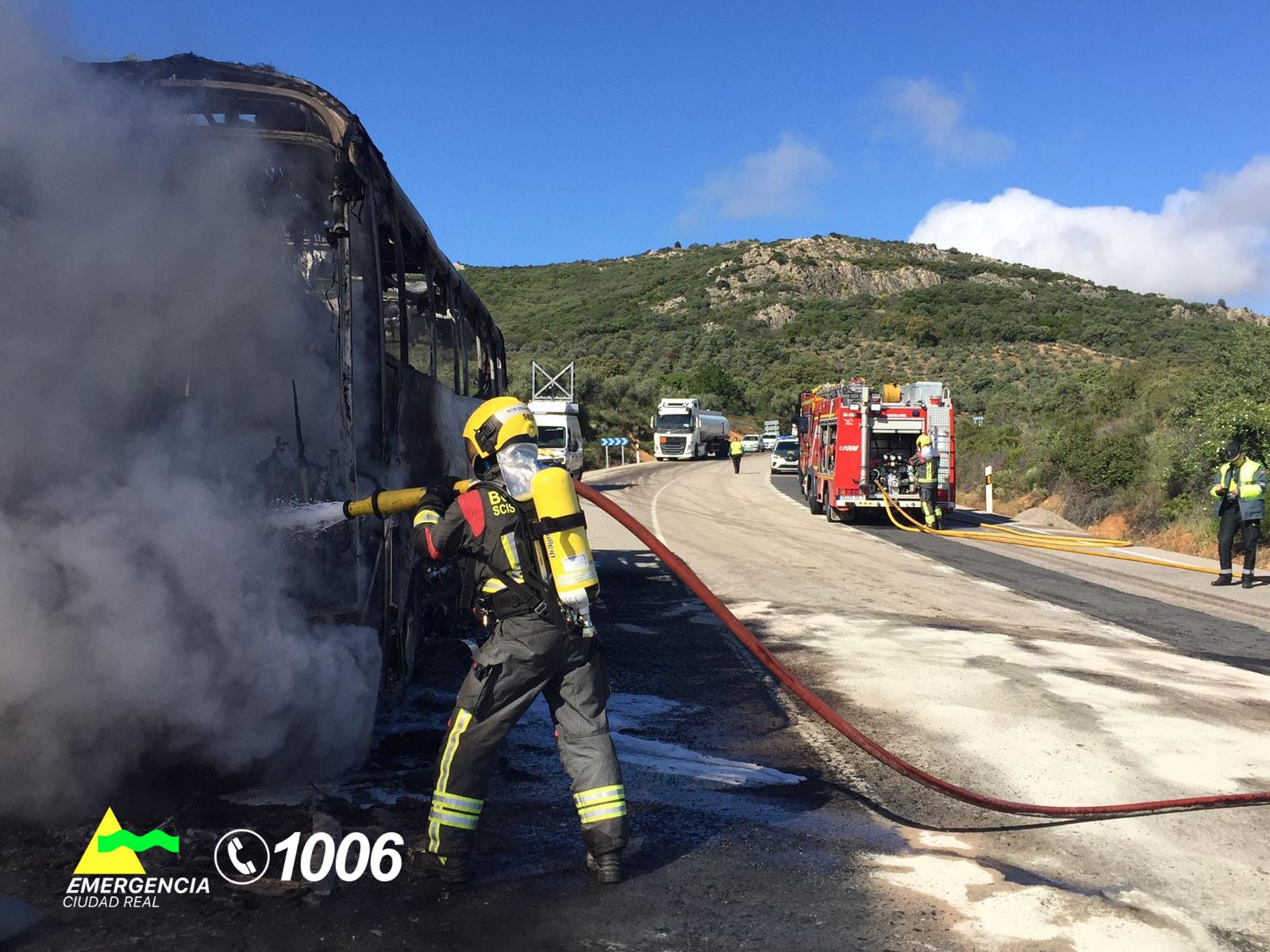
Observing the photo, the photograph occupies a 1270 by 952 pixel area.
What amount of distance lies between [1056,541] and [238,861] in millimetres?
16387

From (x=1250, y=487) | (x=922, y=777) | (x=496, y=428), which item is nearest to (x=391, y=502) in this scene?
(x=496, y=428)

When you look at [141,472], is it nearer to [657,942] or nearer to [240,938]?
[240,938]

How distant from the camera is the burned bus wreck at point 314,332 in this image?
4.88 meters

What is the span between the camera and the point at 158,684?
4191 millimetres

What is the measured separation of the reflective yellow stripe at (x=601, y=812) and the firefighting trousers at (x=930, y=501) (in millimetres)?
17333

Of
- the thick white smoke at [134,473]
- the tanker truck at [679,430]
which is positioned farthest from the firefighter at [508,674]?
the tanker truck at [679,430]

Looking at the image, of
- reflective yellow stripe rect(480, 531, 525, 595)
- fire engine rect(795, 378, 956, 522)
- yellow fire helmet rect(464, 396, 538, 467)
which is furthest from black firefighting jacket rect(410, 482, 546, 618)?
fire engine rect(795, 378, 956, 522)

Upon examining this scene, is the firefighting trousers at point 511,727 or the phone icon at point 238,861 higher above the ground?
the firefighting trousers at point 511,727

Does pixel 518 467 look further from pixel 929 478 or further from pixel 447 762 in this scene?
pixel 929 478

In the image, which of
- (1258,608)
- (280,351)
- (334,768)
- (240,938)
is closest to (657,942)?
(240,938)

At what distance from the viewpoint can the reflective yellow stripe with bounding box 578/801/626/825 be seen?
12.8 feet

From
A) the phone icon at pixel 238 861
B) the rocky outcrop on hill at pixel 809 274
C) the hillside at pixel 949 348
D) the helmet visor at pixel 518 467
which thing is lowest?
the phone icon at pixel 238 861

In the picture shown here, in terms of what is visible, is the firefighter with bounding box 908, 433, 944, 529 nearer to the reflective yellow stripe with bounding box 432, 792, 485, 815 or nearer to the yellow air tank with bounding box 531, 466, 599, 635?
the yellow air tank with bounding box 531, 466, 599, 635

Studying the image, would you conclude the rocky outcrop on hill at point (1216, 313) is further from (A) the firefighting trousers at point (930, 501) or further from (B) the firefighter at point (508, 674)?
(B) the firefighter at point (508, 674)
